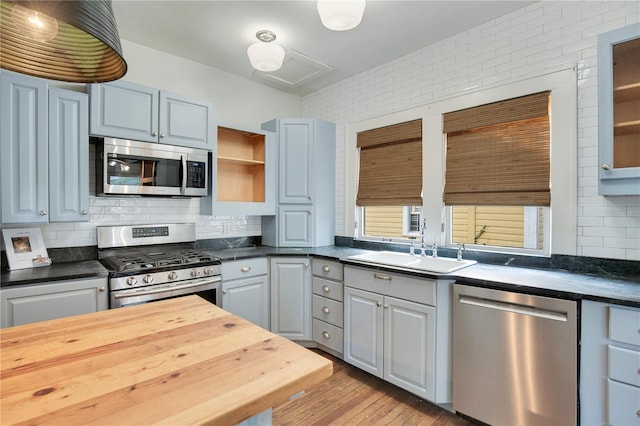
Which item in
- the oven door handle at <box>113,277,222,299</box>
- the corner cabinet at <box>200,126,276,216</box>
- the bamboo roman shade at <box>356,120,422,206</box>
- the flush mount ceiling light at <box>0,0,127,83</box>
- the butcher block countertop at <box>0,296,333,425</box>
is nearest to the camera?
the butcher block countertop at <box>0,296,333,425</box>

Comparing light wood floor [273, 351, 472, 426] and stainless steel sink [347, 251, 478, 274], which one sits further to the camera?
stainless steel sink [347, 251, 478, 274]

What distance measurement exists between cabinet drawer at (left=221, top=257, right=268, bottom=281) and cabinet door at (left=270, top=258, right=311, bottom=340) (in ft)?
0.37

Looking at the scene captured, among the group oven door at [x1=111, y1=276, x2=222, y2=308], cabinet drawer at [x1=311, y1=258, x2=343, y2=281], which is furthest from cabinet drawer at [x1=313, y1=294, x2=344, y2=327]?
oven door at [x1=111, y1=276, x2=222, y2=308]

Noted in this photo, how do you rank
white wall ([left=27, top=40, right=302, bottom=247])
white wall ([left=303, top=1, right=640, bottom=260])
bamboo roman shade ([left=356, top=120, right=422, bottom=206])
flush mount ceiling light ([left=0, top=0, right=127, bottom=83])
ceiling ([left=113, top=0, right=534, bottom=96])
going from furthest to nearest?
bamboo roman shade ([left=356, top=120, right=422, bottom=206]) < white wall ([left=27, top=40, right=302, bottom=247]) < ceiling ([left=113, top=0, right=534, bottom=96]) < white wall ([left=303, top=1, right=640, bottom=260]) < flush mount ceiling light ([left=0, top=0, right=127, bottom=83])

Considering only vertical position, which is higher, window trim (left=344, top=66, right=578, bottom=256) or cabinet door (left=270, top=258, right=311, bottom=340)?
window trim (left=344, top=66, right=578, bottom=256)

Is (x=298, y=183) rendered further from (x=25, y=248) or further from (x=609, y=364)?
(x=609, y=364)

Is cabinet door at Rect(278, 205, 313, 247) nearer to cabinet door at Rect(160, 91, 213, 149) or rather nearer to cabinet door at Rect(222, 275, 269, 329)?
cabinet door at Rect(222, 275, 269, 329)

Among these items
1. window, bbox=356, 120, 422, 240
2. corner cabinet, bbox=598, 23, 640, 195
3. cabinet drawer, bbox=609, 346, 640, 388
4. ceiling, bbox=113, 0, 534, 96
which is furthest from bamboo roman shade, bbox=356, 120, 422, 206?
cabinet drawer, bbox=609, 346, 640, 388

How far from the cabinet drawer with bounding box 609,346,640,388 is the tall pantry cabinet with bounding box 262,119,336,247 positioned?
96.3 inches

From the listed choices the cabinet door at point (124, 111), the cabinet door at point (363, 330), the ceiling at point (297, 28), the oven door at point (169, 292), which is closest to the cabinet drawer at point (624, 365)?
the cabinet door at point (363, 330)

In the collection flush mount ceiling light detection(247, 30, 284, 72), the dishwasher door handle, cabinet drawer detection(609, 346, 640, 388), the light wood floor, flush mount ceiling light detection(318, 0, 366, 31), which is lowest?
the light wood floor

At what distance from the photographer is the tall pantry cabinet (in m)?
3.43

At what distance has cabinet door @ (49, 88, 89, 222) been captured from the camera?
2.18m

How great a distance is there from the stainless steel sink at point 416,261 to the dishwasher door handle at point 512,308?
0.90 feet
